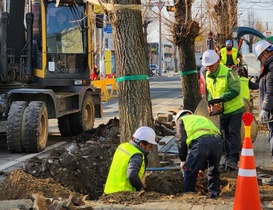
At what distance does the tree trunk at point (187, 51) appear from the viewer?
14.2 m

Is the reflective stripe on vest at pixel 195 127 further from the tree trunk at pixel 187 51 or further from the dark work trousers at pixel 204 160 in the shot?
the tree trunk at pixel 187 51

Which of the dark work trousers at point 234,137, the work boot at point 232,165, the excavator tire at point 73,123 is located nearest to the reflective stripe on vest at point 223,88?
the dark work trousers at point 234,137

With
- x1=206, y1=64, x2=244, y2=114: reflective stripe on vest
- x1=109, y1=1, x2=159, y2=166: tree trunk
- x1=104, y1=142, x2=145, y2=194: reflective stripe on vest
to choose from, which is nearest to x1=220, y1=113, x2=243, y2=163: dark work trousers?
x1=206, y1=64, x2=244, y2=114: reflective stripe on vest

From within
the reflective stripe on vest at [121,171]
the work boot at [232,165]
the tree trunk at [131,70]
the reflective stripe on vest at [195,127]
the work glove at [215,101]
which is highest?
the tree trunk at [131,70]

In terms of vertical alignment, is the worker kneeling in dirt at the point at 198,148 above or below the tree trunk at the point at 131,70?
below

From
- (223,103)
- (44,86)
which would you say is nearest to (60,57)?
(44,86)

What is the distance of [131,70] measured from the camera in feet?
28.2

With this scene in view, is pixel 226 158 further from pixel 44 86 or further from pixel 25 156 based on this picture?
pixel 44 86

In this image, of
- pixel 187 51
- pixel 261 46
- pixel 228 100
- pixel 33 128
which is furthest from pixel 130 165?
pixel 187 51

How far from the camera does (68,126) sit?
15.6 metres

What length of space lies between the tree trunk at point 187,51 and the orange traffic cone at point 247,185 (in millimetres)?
8256

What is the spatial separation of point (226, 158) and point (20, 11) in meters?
7.33

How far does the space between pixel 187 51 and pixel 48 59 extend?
3.28 metres

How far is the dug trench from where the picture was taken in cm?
699
